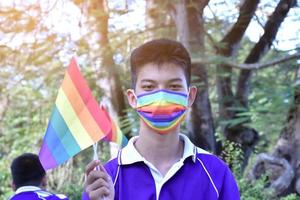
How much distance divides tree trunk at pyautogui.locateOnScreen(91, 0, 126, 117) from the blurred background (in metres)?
0.02

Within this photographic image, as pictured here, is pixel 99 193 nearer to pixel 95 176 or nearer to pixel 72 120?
pixel 95 176

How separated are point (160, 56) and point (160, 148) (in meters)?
0.38

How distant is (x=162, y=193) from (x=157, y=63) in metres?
0.54

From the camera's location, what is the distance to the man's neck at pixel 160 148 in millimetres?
2309

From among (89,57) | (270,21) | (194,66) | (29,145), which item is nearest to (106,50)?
(89,57)

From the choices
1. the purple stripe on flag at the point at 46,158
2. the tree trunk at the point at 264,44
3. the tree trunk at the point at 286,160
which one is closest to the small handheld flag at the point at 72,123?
the purple stripe on flag at the point at 46,158

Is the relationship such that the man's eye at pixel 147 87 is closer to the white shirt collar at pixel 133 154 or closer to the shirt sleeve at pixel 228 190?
the white shirt collar at pixel 133 154

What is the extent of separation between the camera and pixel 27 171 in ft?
15.8

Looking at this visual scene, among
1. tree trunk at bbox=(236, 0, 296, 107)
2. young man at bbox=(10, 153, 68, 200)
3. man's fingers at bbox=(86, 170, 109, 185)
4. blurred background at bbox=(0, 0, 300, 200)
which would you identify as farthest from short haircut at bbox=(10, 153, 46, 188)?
tree trunk at bbox=(236, 0, 296, 107)

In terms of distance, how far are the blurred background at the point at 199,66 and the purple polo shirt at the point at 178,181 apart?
139 inches

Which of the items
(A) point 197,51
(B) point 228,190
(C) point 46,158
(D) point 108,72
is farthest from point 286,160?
(C) point 46,158

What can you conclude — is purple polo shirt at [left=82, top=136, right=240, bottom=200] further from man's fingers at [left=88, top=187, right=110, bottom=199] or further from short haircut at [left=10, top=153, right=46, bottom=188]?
short haircut at [left=10, top=153, right=46, bottom=188]

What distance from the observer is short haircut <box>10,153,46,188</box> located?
15.7 feet

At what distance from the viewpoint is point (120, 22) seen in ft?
26.2
